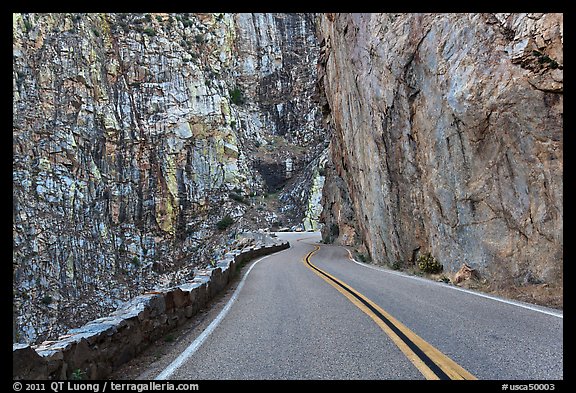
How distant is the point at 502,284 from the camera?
8852 mm

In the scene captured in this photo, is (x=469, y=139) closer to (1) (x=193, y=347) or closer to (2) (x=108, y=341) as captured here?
(1) (x=193, y=347)

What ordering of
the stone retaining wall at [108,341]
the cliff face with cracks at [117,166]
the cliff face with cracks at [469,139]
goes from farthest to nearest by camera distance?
the cliff face with cracks at [117,166], the cliff face with cracks at [469,139], the stone retaining wall at [108,341]

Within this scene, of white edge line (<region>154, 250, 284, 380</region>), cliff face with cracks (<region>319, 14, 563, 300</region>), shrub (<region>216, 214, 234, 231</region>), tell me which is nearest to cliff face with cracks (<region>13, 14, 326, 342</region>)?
shrub (<region>216, 214, 234, 231</region>)

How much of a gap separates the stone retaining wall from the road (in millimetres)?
502

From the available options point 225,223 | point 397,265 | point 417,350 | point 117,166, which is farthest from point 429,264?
point 117,166

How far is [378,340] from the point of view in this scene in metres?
4.82

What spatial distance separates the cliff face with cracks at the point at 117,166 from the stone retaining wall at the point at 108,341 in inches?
1331

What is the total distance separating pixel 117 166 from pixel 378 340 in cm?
4912

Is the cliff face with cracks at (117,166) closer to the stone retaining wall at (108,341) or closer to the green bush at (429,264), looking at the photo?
the green bush at (429,264)

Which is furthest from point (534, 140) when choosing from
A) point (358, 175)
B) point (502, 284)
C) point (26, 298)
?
point (26, 298)

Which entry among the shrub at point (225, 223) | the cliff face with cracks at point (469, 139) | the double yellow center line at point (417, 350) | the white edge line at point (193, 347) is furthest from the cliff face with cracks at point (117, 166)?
the double yellow center line at point (417, 350)

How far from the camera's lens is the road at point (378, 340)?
378 cm

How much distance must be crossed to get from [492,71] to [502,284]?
5.75 meters
